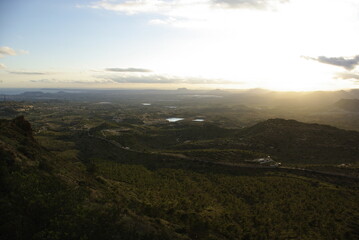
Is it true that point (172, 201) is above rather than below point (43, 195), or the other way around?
below

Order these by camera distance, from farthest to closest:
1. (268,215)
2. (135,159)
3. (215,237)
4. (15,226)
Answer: (135,159)
(268,215)
(215,237)
(15,226)

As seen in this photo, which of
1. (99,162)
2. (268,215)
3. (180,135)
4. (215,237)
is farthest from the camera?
(180,135)

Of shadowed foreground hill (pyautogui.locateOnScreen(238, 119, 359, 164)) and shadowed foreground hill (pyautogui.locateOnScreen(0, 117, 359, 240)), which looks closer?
shadowed foreground hill (pyautogui.locateOnScreen(0, 117, 359, 240))

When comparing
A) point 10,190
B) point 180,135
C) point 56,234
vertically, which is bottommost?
point 180,135

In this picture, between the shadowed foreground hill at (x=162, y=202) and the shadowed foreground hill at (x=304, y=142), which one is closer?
the shadowed foreground hill at (x=162, y=202)

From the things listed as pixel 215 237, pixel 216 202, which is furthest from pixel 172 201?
pixel 215 237

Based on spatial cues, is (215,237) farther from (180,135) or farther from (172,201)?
(180,135)
